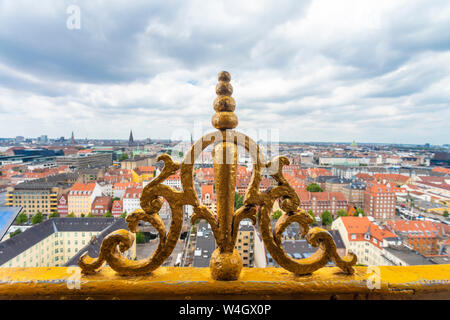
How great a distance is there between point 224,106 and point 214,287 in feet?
3.83

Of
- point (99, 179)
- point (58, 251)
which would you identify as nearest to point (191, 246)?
point (58, 251)

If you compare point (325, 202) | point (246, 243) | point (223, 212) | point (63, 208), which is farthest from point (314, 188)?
point (223, 212)

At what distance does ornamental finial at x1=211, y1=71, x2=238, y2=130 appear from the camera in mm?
1693

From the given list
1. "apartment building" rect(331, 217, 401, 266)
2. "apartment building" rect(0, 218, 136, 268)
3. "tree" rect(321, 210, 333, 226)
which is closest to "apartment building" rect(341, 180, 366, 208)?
"tree" rect(321, 210, 333, 226)

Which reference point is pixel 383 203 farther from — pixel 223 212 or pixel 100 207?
pixel 223 212

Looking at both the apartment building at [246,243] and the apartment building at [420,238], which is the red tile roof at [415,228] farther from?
the apartment building at [246,243]

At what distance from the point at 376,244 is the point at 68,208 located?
4706 cm

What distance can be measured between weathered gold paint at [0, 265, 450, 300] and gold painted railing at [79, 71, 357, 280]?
2.5 inches

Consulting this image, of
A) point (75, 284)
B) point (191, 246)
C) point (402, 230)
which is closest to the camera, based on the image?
point (75, 284)

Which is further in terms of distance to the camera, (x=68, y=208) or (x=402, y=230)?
(x=68, y=208)

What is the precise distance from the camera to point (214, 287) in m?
1.57

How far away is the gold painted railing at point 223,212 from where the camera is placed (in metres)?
1.64
